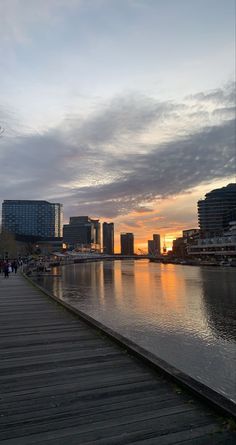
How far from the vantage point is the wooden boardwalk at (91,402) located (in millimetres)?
4887

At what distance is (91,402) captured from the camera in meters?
5.98

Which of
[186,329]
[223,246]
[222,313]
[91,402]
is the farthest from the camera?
[223,246]

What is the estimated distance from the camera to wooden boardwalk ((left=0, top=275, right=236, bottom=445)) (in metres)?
4.89

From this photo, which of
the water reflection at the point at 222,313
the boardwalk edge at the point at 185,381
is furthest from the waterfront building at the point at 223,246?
the boardwalk edge at the point at 185,381

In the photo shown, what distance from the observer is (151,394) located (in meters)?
6.23

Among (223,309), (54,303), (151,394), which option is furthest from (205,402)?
(223,309)

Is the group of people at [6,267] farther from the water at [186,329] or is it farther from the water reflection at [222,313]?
the water reflection at [222,313]

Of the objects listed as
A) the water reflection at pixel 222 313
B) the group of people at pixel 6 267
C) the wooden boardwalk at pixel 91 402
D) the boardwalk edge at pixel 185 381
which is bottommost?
the water reflection at pixel 222 313

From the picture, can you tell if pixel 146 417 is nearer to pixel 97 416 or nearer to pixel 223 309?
pixel 97 416

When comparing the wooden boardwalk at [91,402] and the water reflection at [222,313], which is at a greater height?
the wooden boardwalk at [91,402]

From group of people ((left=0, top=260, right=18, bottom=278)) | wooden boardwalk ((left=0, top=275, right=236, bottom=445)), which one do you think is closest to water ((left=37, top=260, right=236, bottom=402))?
wooden boardwalk ((left=0, top=275, right=236, bottom=445))

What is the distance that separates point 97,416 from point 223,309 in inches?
1226

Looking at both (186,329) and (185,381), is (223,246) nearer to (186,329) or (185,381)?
(186,329)

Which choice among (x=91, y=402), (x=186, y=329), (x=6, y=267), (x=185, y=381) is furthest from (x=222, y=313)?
(x=91, y=402)
